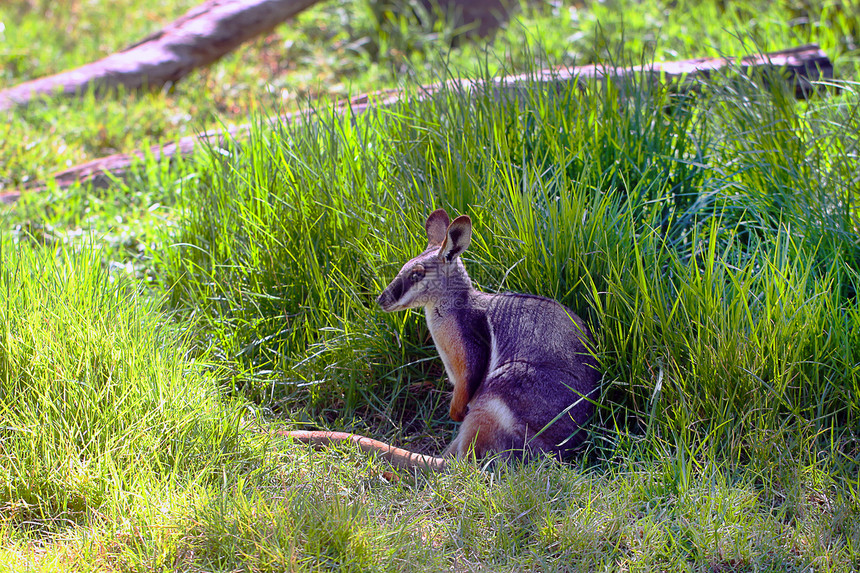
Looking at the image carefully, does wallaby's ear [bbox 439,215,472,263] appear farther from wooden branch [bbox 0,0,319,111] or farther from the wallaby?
wooden branch [bbox 0,0,319,111]

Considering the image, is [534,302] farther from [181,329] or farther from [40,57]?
[40,57]

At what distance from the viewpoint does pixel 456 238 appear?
283 cm

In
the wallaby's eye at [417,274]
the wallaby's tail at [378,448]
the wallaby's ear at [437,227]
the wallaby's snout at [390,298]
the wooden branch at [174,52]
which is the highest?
the wooden branch at [174,52]

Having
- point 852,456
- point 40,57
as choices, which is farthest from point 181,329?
point 40,57

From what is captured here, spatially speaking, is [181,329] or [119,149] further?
[119,149]

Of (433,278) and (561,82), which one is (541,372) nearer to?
(433,278)

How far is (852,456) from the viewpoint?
109 inches

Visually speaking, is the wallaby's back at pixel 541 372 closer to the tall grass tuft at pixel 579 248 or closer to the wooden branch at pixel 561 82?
the tall grass tuft at pixel 579 248

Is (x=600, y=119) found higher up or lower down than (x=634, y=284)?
higher up

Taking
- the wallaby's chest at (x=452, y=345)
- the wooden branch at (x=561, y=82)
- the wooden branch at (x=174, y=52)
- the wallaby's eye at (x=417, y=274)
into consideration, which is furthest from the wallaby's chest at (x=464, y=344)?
the wooden branch at (x=174, y=52)

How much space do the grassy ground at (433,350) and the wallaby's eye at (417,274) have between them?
481 mm

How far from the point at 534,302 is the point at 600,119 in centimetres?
144

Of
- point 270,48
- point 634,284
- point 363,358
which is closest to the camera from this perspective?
point 634,284

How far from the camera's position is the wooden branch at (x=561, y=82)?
429 cm
